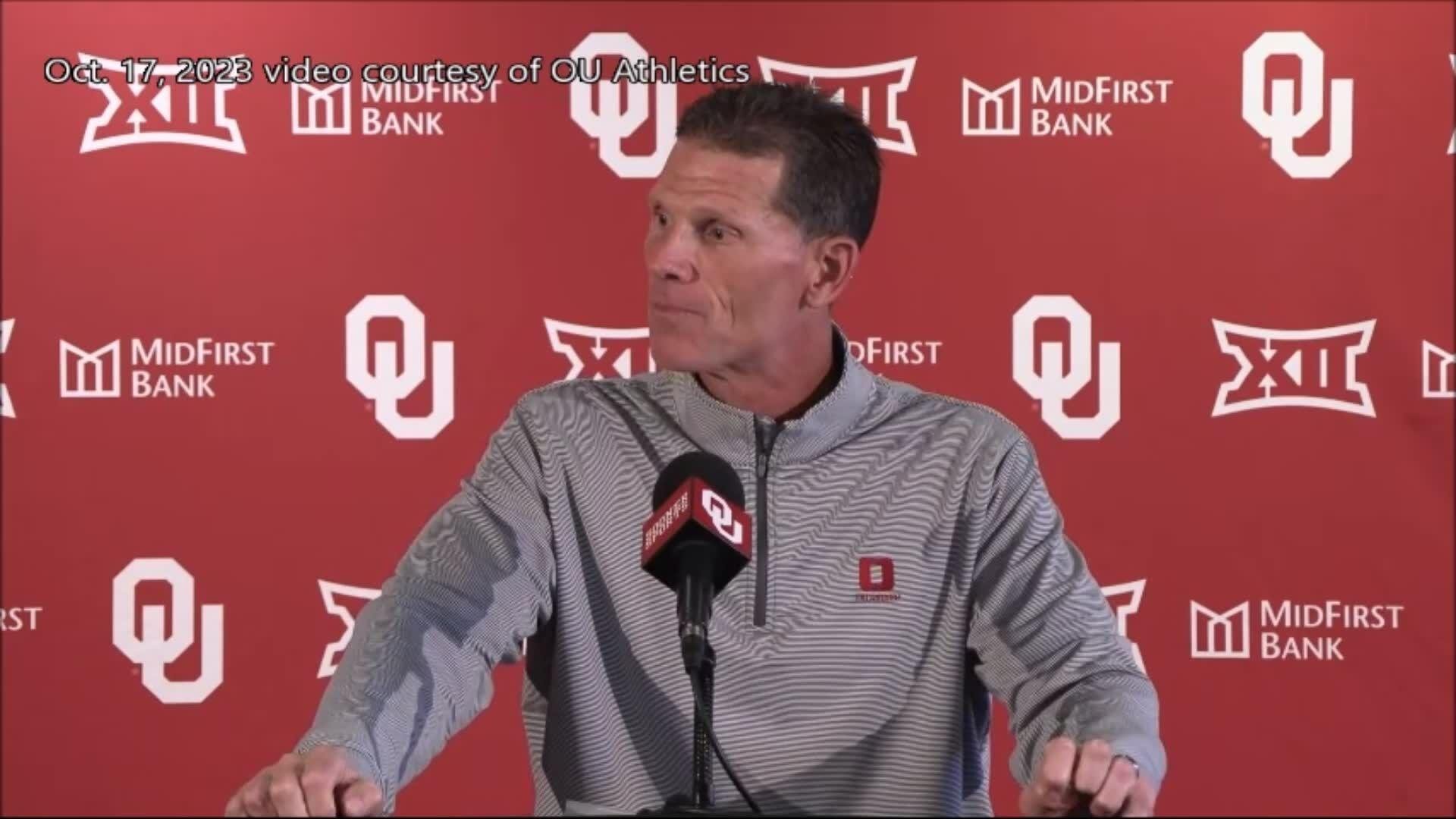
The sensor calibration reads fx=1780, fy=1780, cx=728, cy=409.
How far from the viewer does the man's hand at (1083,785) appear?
1.48 m

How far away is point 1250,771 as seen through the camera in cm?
322

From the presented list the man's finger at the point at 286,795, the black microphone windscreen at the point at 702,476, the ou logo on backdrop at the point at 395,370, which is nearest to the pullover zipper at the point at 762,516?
the black microphone windscreen at the point at 702,476

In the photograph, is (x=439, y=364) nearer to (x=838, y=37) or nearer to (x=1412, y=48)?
(x=838, y=37)

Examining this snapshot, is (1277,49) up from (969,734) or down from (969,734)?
up

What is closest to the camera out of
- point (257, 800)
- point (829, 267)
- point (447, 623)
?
point (257, 800)

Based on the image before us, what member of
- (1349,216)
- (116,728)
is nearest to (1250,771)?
(1349,216)

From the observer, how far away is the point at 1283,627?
3.20 metres

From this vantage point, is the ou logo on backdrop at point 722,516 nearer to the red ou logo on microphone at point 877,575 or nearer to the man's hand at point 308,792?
the man's hand at point 308,792

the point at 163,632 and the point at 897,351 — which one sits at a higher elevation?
the point at 897,351

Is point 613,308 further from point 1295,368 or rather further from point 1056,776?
point 1056,776

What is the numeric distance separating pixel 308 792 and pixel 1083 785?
2.07ft

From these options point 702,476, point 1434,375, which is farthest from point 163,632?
point 1434,375

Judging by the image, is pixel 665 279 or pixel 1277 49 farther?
pixel 1277 49

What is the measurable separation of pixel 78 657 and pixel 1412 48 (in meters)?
2.61
